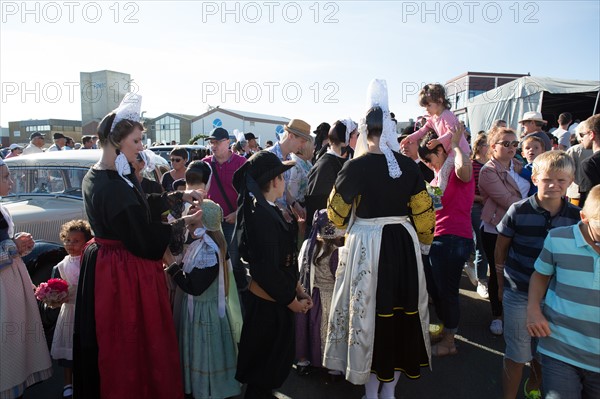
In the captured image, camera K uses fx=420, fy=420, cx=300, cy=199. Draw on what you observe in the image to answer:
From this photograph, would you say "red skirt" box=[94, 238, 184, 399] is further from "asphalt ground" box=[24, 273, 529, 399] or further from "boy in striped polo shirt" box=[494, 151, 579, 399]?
"boy in striped polo shirt" box=[494, 151, 579, 399]

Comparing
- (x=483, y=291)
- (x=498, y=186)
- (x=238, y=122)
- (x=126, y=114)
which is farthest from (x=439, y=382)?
(x=238, y=122)

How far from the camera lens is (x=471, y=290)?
5.86 metres

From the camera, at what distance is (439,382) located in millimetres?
3592

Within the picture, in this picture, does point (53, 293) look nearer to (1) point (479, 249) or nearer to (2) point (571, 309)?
(2) point (571, 309)

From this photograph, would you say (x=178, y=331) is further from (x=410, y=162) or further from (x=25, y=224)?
(x=25, y=224)

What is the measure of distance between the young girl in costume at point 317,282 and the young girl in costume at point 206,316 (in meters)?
0.74

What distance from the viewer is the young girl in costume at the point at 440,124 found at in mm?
3875

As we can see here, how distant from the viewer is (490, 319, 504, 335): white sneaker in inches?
175

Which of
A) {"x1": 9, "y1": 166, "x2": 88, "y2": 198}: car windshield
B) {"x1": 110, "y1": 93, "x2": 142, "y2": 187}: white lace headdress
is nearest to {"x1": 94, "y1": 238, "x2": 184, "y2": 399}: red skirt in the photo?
{"x1": 110, "y1": 93, "x2": 142, "y2": 187}: white lace headdress

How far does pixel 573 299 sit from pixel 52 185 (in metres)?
5.59

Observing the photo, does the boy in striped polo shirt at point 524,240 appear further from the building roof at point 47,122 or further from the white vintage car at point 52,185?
the building roof at point 47,122

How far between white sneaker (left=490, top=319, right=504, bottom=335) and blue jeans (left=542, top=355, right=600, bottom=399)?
2252 millimetres

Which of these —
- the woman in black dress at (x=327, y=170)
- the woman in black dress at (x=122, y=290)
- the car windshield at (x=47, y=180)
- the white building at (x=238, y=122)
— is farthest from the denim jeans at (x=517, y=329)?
the white building at (x=238, y=122)

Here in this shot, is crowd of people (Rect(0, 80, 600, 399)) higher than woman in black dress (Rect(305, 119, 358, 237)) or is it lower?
lower
